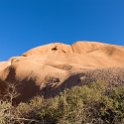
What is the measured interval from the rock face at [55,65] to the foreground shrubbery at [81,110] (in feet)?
19.3

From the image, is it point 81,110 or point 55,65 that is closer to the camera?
point 81,110

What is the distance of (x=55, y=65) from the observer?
86.2 ft

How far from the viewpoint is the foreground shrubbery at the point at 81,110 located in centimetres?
984

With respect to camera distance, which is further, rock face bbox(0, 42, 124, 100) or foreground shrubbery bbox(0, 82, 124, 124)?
rock face bbox(0, 42, 124, 100)

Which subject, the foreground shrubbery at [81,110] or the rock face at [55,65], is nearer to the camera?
the foreground shrubbery at [81,110]

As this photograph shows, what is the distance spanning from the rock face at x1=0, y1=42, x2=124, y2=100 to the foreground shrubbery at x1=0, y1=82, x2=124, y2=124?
19.3ft

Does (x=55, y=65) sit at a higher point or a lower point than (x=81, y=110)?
higher

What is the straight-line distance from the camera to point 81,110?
9.92 meters

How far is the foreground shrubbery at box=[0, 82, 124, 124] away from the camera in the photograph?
9.84m

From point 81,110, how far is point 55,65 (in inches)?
647

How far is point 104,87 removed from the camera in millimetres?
11852

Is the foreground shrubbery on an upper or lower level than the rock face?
lower

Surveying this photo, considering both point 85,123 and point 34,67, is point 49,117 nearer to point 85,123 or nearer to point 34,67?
point 85,123

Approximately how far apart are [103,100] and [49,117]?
1597 millimetres
